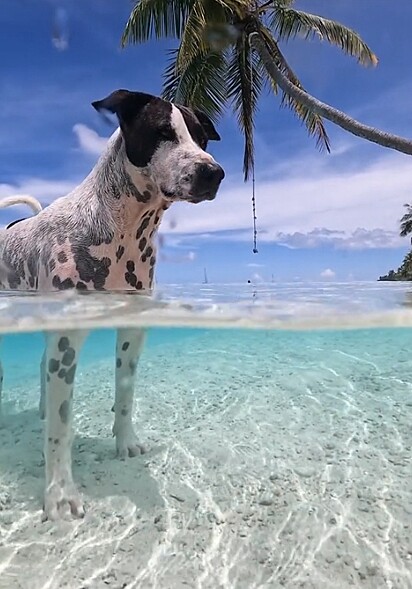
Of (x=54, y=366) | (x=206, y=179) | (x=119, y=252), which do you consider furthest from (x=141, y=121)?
(x=54, y=366)

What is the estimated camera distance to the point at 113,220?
11.5 feet

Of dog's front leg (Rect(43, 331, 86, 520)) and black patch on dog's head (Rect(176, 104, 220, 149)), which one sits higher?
black patch on dog's head (Rect(176, 104, 220, 149))

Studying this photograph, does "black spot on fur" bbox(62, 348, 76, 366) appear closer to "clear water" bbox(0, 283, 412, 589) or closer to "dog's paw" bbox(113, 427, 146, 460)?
"clear water" bbox(0, 283, 412, 589)

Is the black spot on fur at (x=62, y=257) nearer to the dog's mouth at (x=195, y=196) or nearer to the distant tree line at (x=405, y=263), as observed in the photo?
the dog's mouth at (x=195, y=196)

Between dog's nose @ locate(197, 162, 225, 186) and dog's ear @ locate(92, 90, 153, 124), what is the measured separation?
0.69m

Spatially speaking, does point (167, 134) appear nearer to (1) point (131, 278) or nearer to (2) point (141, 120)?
(2) point (141, 120)

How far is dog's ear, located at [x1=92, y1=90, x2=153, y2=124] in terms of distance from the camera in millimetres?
3369

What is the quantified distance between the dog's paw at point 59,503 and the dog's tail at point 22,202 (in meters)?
2.94

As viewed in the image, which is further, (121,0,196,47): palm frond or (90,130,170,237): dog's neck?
(121,0,196,47): palm frond

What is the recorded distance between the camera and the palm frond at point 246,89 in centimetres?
1288

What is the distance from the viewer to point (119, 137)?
142 inches

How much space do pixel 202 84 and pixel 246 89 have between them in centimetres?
135

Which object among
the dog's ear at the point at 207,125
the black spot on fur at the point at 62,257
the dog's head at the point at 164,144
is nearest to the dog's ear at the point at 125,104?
the dog's head at the point at 164,144

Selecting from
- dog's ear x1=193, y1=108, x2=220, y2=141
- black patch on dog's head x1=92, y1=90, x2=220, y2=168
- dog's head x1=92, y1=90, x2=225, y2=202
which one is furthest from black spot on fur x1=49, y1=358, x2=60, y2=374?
dog's ear x1=193, y1=108, x2=220, y2=141
